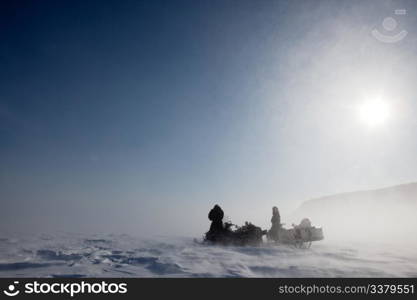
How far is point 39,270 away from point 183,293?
17.4ft

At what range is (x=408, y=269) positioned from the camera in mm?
8523

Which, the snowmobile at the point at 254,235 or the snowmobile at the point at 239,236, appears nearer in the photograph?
the snowmobile at the point at 254,235

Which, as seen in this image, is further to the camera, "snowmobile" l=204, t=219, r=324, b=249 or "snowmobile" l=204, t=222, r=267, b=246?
"snowmobile" l=204, t=222, r=267, b=246

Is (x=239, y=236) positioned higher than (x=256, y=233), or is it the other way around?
(x=256, y=233)

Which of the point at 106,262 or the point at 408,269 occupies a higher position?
the point at 408,269

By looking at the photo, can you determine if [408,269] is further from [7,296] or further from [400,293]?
[7,296]

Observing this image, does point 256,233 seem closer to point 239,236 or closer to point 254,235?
point 254,235

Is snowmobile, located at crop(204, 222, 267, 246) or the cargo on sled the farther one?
snowmobile, located at crop(204, 222, 267, 246)

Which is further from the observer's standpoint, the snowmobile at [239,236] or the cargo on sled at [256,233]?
the snowmobile at [239,236]

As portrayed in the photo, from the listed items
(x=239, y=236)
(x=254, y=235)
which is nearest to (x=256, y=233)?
(x=254, y=235)

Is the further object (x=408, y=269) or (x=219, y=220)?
(x=219, y=220)

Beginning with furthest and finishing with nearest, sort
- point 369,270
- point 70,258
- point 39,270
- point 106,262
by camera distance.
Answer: point 70,258, point 106,262, point 369,270, point 39,270

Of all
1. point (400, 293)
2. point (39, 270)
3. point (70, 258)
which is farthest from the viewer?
point (70, 258)

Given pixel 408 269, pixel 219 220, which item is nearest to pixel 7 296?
pixel 408 269
